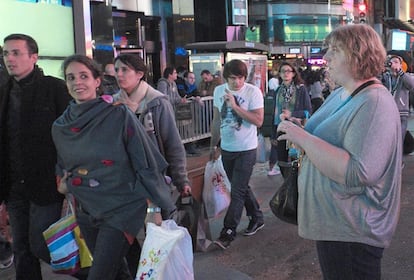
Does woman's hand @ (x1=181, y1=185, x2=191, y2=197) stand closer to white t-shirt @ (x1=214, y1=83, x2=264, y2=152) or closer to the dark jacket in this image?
the dark jacket

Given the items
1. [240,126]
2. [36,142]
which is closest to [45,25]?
[240,126]

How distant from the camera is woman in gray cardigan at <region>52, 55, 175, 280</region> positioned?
3008mm

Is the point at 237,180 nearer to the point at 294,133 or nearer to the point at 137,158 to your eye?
the point at 137,158

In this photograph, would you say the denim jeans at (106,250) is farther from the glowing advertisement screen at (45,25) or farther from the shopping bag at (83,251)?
the glowing advertisement screen at (45,25)

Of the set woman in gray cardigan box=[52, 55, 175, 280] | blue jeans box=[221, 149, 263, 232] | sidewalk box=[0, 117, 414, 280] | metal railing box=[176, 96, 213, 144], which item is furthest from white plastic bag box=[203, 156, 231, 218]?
metal railing box=[176, 96, 213, 144]

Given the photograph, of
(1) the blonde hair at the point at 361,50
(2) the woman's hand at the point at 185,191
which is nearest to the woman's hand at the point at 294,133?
(1) the blonde hair at the point at 361,50

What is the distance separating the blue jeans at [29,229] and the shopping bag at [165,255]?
34.8 inches

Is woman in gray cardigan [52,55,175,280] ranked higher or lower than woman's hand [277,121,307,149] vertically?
lower

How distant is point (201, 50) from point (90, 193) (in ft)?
40.4

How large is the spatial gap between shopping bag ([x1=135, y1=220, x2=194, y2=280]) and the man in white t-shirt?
7.27 ft

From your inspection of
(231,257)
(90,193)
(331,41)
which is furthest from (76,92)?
(231,257)

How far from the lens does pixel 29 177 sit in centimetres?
348

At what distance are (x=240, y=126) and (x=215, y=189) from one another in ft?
2.47

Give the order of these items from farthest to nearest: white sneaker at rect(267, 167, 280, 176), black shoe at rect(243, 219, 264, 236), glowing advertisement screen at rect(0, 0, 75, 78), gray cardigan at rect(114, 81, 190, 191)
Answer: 1. white sneaker at rect(267, 167, 280, 176)
2. glowing advertisement screen at rect(0, 0, 75, 78)
3. black shoe at rect(243, 219, 264, 236)
4. gray cardigan at rect(114, 81, 190, 191)
